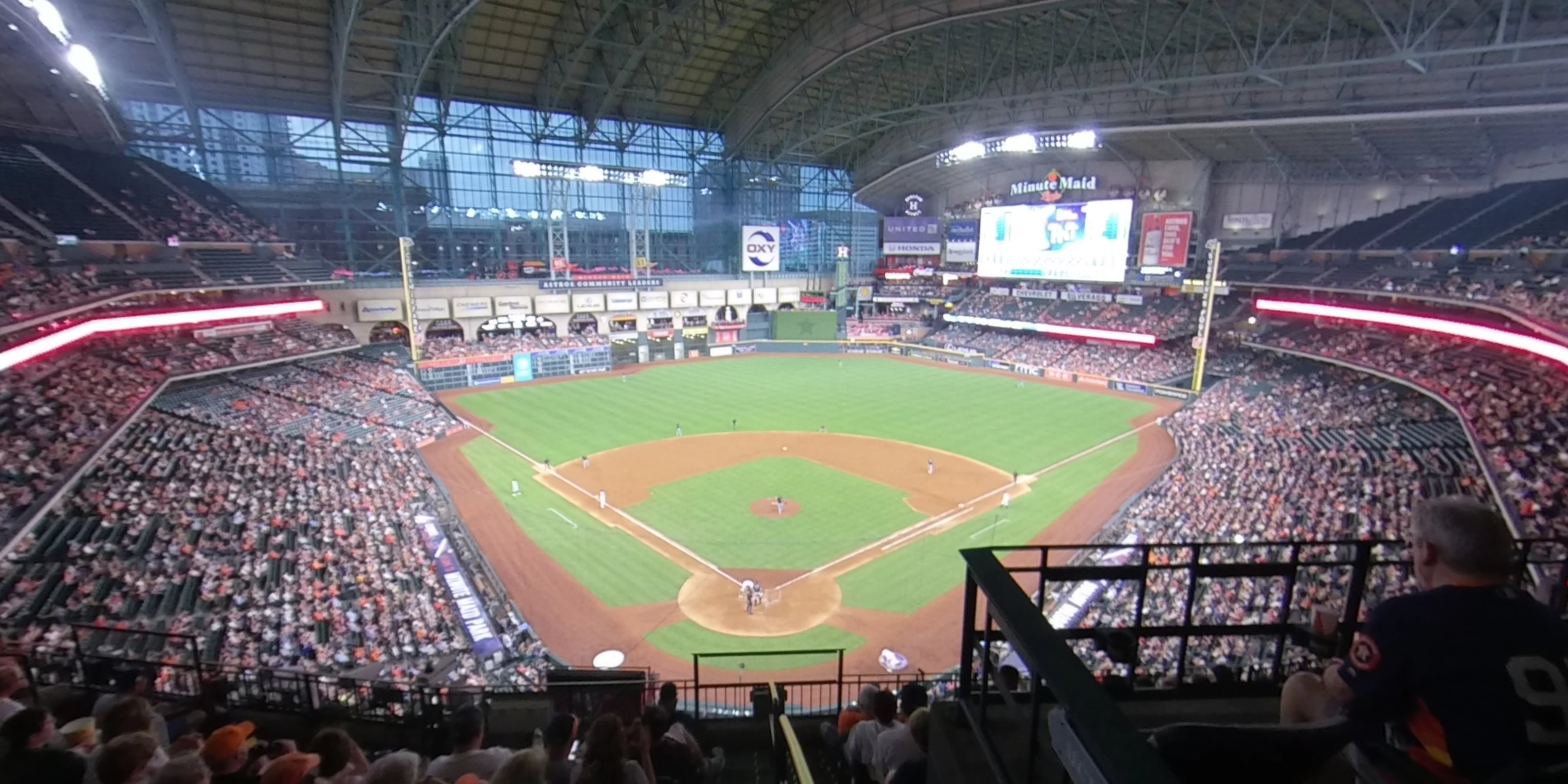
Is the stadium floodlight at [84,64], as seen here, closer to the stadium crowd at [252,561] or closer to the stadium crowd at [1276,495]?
the stadium crowd at [252,561]

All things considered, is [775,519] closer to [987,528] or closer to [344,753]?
[987,528]

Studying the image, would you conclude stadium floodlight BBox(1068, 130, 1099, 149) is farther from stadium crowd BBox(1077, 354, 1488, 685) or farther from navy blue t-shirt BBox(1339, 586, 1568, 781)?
navy blue t-shirt BBox(1339, 586, 1568, 781)

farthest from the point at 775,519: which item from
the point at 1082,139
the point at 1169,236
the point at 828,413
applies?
the point at 1169,236

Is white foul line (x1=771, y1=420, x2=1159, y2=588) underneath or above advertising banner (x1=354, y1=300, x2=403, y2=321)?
underneath

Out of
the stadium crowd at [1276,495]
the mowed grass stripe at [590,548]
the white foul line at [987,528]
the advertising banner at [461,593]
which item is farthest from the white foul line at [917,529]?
the advertising banner at [461,593]

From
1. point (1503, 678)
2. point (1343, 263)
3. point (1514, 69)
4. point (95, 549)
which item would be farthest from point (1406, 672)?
point (1343, 263)

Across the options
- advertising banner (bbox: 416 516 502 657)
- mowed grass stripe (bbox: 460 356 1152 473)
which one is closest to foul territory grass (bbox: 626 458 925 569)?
advertising banner (bbox: 416 516 502 657)

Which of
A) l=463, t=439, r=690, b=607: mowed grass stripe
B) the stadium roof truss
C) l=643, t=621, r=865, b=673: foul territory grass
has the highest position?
the stadium roof truss
